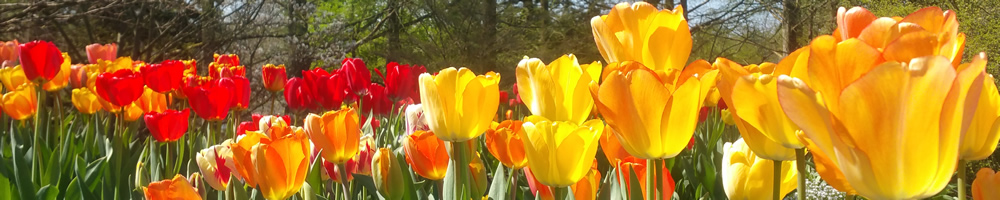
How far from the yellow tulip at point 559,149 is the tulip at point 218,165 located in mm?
451

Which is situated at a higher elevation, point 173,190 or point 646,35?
point 646,35

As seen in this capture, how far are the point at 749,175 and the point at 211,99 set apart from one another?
4.94ft

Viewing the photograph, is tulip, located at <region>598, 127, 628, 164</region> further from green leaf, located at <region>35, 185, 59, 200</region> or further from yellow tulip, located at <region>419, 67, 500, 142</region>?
green leaf, located at <region>35, 185, 59, 200</region>

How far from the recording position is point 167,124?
1847 mm

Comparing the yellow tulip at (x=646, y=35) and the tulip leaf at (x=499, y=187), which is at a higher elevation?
the yellow tulip at (x=646, y=35)

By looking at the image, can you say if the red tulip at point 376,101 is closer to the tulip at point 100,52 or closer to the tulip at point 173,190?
the tulip at point 173,190

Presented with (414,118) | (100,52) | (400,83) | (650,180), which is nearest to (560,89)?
(650,180)

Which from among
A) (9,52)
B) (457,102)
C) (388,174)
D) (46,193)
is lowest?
(46,193)

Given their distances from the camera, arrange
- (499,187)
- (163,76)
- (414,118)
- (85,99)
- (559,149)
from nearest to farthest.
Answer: (559,149) < (499,187) < (414,118) < (163,76) < (85,99)

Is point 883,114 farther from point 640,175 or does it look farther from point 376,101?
point 376,101

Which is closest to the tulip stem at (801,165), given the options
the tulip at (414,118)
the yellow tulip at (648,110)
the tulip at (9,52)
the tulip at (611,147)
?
the yellow tulip at (648,110)

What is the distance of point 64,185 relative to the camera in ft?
7.09

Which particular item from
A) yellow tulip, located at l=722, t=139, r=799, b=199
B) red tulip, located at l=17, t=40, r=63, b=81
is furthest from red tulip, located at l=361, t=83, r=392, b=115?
yellow tulip, located at l=722, t=139, r=799, b=199

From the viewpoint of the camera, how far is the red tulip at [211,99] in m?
1.92
